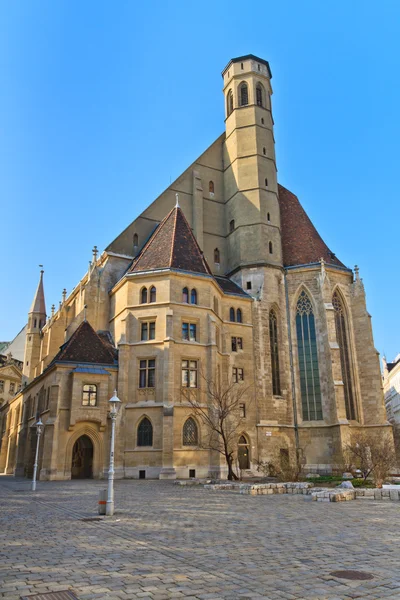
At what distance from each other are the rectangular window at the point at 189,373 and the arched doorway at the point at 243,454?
6.28 meters

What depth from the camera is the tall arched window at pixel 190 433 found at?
1190 inches

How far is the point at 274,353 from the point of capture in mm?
37844

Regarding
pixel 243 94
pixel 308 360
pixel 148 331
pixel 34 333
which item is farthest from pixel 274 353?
pixel 34 333

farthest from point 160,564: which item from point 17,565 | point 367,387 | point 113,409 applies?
point 367,387

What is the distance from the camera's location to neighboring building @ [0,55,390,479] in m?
30.1

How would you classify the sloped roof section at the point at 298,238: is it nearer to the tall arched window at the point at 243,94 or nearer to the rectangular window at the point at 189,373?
the tall arched window at the point at 243,94

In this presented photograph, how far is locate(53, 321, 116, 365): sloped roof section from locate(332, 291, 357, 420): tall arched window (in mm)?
17923

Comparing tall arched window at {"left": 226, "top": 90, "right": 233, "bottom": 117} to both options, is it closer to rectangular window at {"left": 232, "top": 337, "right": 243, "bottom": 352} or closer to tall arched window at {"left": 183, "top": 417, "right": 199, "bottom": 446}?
rectangular window at {"left": 232, "top": 337, "right": 243, "bottom": 352}

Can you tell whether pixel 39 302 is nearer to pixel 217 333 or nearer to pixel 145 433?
pixel 217 333

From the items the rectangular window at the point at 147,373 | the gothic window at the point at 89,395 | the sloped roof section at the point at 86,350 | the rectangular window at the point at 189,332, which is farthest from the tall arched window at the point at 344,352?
the gothic window at the point at 89,395

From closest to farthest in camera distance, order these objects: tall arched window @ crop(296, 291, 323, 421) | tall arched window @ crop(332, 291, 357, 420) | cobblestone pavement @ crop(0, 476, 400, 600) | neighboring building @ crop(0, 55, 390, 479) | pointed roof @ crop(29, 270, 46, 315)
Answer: cobblestone pavement @ crop(0, 476, 400, 600), neighboring building @ crop(0, 55, 390, 479), tall arched window @ crop(296, 291, 323, 421), tall arched window @ crop(332, 291, 357, 420), pointed roof @ crop(29, 270, 46, 315)

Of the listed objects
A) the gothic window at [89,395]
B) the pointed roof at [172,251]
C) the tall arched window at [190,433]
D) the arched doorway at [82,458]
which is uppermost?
the pointed roof at [172,251]

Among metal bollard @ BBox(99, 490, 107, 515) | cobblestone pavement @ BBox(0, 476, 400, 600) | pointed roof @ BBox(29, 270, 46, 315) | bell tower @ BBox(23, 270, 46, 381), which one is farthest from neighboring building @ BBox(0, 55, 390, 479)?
metal bollard @ BBox(99, 490, 107, 515)

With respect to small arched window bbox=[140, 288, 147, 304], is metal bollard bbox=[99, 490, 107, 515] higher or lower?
lower
